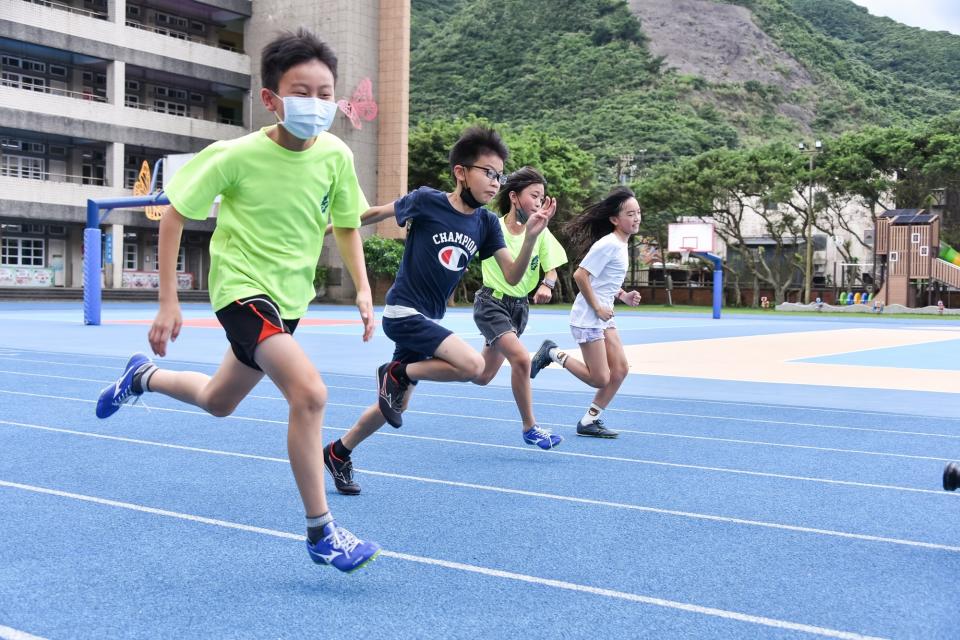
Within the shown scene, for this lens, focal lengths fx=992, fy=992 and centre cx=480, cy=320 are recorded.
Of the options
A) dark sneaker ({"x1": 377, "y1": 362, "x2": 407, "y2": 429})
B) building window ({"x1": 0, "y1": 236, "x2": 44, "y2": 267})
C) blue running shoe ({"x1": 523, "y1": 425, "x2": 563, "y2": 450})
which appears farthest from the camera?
building window ({"x1": 0, "y1": 236, "x2": 44, "y2": 267})

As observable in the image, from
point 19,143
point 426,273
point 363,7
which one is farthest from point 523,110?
point 426,273

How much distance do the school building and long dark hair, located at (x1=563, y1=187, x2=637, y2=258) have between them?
112ft

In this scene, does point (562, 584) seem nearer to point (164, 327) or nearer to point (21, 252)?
point (164, 327)

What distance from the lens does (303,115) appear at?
401 cm

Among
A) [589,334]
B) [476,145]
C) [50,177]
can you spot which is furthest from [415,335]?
[50,177]

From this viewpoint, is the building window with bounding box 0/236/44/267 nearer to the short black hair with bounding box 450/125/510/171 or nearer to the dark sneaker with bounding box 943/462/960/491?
the short black hair with bounding box 450/125/510/171

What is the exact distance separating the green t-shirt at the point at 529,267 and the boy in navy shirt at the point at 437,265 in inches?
43.6

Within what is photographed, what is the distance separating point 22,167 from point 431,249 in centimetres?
4327

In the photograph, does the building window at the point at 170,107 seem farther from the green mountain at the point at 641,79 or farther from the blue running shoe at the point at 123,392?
the blue running shoe at the point at 123,392

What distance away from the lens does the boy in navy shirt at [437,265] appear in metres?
5.60

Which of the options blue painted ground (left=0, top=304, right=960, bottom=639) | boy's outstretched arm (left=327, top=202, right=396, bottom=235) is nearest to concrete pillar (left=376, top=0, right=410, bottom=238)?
blue painted ground (left=0, top=304, right=960, bottom=639)

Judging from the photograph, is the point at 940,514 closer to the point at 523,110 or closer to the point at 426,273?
the point at 426,273

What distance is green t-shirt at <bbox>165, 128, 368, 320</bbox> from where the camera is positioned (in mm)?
4035

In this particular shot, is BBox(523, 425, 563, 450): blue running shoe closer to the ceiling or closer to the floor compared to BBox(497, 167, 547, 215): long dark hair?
closer to the floor
